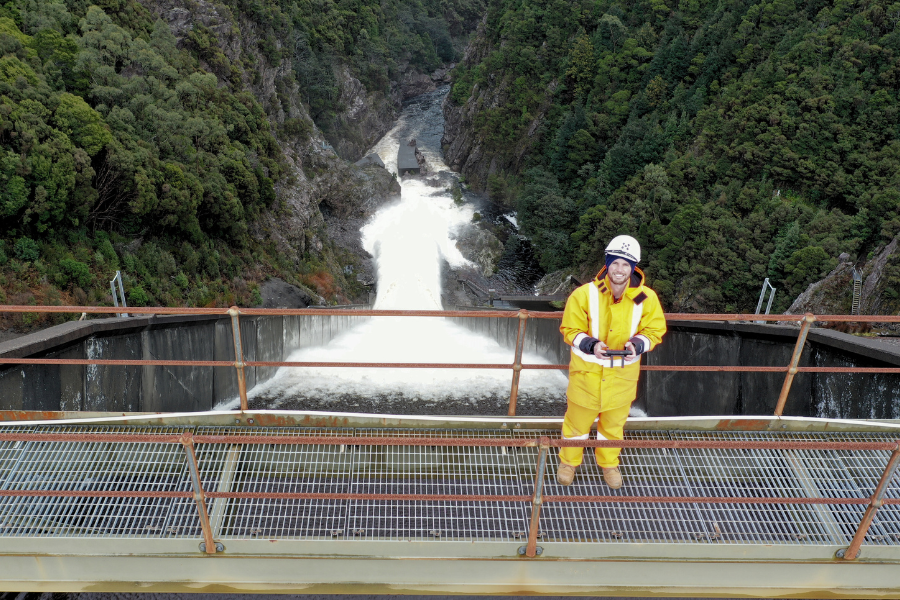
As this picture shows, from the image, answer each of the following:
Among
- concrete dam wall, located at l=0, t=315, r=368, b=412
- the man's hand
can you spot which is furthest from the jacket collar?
concrete dam wall, located at l=0, t=315, r=368, b=412

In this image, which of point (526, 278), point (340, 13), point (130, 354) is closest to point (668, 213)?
point (526, 278)

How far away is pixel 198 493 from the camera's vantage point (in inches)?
120

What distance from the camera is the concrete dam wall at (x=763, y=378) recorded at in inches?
231

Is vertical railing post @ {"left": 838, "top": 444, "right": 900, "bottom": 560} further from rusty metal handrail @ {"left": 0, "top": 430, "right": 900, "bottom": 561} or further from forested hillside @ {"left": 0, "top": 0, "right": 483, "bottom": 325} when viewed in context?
forested hillside @ {"left": 0, "top": 0, "right": 483, "bottom": 325}

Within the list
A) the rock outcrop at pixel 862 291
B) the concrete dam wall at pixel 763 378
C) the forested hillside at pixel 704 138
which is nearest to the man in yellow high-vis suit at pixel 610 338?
the concrete dam wall at pixel 763 378

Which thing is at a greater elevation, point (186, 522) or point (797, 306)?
point (186, 522)

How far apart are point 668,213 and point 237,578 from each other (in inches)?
1313

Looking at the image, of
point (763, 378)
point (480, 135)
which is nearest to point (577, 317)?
point (763, 378)

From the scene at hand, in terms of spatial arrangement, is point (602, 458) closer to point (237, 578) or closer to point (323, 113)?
point (237, 578)

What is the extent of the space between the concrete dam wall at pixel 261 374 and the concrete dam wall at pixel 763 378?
0.01 m

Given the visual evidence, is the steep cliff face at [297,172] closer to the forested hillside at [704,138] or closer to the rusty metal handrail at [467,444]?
the forested hillside at [704,138]

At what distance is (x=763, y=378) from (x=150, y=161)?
54.4ft

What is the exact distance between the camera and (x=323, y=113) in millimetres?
54062

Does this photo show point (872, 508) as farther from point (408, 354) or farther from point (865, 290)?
point (865, 290)
